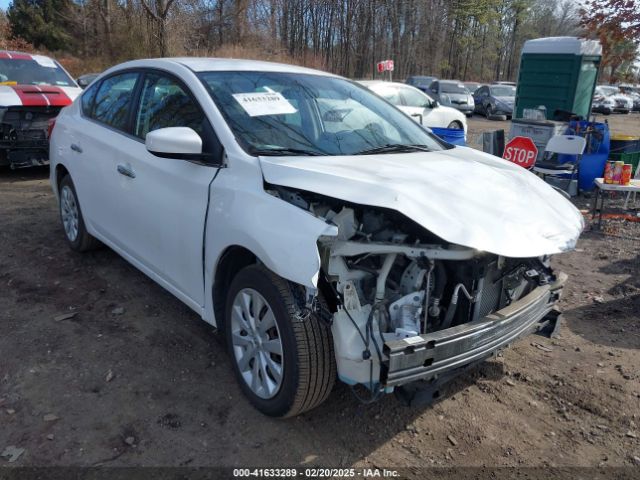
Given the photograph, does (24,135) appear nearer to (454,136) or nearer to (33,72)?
(33,72)

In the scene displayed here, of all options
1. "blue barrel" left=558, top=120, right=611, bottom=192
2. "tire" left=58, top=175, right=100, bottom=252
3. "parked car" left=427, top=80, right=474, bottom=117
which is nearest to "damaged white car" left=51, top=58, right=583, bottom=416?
"tire" left=58, top=175, right=100, bottom=252

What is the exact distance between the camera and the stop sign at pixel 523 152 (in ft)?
23.9

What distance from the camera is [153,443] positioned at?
258 centimetres

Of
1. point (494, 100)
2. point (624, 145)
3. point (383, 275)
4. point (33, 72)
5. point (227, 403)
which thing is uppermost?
point (33, 72)

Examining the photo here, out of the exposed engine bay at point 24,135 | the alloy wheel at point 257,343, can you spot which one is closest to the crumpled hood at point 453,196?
the alloy wheel at point 257,343

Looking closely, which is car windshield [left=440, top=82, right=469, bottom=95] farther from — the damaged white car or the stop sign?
the damaged white car

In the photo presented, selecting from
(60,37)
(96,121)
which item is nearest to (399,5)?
(60,37)

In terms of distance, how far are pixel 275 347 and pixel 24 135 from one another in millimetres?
6792

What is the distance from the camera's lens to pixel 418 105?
1309cm

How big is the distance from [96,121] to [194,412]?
2636 millimetres

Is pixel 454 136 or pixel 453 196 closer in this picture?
pixel 453 196

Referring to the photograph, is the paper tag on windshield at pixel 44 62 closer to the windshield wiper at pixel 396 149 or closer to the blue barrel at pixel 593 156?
the windshield wiper at pixel 396 149

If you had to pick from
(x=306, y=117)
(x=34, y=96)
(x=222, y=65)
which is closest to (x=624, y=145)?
(x=306, y=117)

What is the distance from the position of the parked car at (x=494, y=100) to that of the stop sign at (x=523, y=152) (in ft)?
57.0
